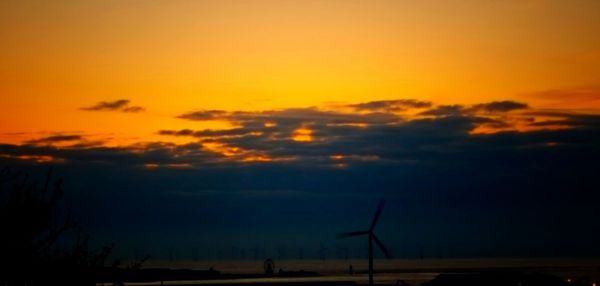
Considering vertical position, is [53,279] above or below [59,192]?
below

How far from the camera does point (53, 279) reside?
1898 centimetres

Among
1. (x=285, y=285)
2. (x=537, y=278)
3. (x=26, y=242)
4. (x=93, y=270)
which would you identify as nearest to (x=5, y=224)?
(x=26, y=242)

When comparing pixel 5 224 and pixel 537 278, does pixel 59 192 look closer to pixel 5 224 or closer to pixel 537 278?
pixel 5 224

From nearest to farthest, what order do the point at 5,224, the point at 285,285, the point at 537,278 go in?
the point at 5,224, the point at 537,278, the point at 285,285

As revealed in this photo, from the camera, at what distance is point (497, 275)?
12131 centimetres

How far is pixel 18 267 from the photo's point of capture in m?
18.7

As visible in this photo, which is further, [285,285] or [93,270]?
[285,285]

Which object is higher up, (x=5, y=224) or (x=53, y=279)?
(x=5, y=224)

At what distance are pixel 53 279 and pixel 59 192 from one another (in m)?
2.07

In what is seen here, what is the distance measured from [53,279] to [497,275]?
10891 cm

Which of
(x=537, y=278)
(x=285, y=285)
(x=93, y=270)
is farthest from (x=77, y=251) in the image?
(x=285, y=285)

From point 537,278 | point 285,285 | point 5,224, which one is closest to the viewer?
point 5,224

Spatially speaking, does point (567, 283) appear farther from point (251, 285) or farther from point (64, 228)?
point (64, 228)

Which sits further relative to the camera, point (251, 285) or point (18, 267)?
point (251, 285)
